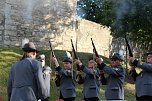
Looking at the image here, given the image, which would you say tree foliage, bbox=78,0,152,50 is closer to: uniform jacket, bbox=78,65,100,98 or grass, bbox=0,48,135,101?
grass, bbox=0,48,135,101

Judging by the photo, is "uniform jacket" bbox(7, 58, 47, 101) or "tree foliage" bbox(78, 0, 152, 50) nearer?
"uniform jacket" bbox(7, 58, 47, 101)

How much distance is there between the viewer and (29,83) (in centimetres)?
631

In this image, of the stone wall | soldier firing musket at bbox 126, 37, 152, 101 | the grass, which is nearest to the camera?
soldier firing musket at bbox 126, 37, 152, 101

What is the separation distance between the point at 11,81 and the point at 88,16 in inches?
1075

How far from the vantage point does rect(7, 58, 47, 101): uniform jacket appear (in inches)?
248

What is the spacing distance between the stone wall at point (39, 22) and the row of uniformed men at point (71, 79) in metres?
11.0

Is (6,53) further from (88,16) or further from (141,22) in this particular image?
(88,16)

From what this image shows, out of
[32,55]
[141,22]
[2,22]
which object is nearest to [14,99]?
[32,55]

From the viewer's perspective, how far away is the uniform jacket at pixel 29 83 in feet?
20.6

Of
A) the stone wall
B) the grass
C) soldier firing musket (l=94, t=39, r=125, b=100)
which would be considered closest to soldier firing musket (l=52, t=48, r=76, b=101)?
soldier firing musket (l=94, t=39, r=125, b=100)

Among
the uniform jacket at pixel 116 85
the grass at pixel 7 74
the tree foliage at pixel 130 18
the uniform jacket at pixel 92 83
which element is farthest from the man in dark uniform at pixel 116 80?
the tree foliage at pixel 130 18

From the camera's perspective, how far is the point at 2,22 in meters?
19.9

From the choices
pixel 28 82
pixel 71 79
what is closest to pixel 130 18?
pixel 71 79

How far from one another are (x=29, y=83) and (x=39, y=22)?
15.0 meters
